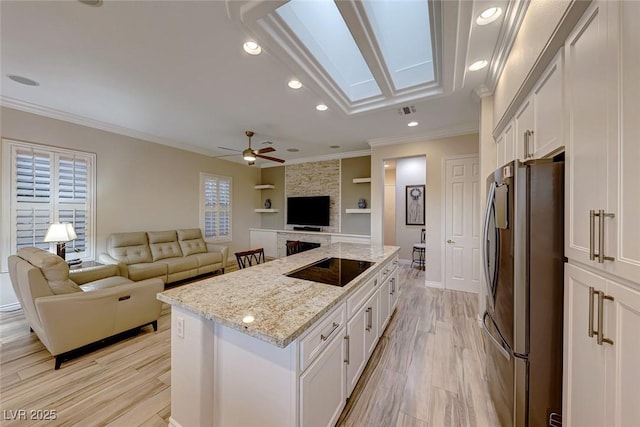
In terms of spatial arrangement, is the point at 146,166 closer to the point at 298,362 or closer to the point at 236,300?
the point at 236,300

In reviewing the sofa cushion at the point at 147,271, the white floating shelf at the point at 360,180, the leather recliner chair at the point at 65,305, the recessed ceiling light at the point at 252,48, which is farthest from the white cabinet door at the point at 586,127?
the sofa cushion at the point at 147,271

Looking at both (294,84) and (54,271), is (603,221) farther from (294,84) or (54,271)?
(54,271)

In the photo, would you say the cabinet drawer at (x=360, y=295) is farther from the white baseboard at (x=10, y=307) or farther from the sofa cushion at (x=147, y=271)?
the white baseboard at (x=10, y=307)

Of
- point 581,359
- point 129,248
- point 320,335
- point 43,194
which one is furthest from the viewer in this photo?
point 129,248

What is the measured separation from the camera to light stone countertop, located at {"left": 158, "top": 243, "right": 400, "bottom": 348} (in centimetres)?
111

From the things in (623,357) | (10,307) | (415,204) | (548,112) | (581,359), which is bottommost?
(10,307)

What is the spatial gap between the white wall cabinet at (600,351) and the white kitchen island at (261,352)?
Answer: 1.10 metres

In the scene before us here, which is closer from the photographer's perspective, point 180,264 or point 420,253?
point 180,264

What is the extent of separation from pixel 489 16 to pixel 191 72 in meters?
2.74

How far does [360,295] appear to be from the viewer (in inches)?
74.2

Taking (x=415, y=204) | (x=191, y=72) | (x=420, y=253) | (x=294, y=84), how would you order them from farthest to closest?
(x=415, y=204)
(x=420, y=253)
(x=294, y=84)
(x=191, y=72)

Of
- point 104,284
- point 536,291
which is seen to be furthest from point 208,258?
point 536,291

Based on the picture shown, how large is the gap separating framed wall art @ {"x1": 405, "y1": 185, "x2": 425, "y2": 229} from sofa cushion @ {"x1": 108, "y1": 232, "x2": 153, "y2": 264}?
591 centimetres

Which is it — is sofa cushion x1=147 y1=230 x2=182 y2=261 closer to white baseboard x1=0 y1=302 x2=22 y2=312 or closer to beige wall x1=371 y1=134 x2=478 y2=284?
white baseboard x1=0 y1=302 x2=22 y2=312
